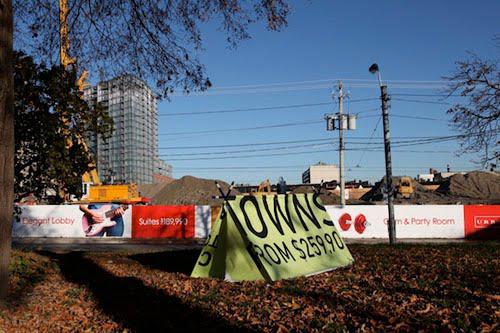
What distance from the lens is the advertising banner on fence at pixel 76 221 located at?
96.0 feet

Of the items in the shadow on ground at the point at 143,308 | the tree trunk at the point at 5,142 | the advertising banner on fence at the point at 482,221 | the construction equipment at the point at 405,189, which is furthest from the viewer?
the construction equipment at the point at 405,189

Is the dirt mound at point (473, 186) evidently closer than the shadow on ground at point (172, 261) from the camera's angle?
No

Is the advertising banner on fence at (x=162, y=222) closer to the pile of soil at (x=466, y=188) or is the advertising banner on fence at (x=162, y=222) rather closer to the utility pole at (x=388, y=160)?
the utility pole at (x=388, y=160)

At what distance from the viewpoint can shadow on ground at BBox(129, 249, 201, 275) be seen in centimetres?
1041

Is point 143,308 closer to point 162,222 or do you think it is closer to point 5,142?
point 5,142

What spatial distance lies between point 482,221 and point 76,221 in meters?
23.3

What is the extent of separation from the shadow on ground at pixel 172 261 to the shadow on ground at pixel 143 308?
124 centimetres

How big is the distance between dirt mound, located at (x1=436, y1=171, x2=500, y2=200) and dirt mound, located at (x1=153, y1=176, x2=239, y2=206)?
101 feet

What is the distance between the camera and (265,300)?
22.0ft

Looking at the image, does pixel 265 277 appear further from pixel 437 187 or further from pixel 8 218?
pixel 437 187

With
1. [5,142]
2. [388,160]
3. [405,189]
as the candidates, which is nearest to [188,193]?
[405,189]

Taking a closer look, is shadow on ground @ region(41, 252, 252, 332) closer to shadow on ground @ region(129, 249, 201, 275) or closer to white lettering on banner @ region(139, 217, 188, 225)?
shadow on ground @ region(129, 249, 201, 275)

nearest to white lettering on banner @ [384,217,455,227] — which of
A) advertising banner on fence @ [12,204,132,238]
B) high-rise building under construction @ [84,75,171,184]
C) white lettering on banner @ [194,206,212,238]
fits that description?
white lettering on banner @ [194,206,212,238]

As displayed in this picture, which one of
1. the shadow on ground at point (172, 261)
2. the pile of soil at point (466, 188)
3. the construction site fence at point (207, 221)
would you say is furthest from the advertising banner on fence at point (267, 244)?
the pile of soil at point (466, 188)
